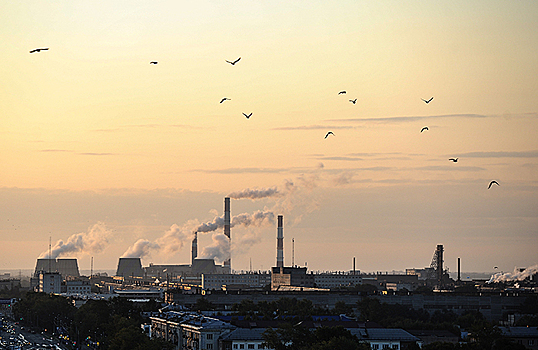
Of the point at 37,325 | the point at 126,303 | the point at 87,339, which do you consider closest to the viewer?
the point at 87,339

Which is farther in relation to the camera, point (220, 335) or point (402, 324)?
point (402, 324)

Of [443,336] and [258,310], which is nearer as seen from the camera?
[443,336]

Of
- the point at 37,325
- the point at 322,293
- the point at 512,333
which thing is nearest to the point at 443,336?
the point at 512,333

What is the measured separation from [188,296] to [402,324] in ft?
205

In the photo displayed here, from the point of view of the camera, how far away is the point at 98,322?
145m

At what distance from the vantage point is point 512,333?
376ft

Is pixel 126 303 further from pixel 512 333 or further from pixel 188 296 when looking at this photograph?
pixel 512 333

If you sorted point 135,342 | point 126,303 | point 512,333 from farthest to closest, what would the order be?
point 126,303, point 512,333, point 135,342

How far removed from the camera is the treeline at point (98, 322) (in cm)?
10846

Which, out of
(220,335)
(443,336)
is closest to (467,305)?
(443,336)

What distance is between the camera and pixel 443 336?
116438 mm

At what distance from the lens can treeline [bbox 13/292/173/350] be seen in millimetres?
108456

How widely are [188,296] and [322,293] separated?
80.6ft

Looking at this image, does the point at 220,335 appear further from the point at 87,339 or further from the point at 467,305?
the point at 467,305
